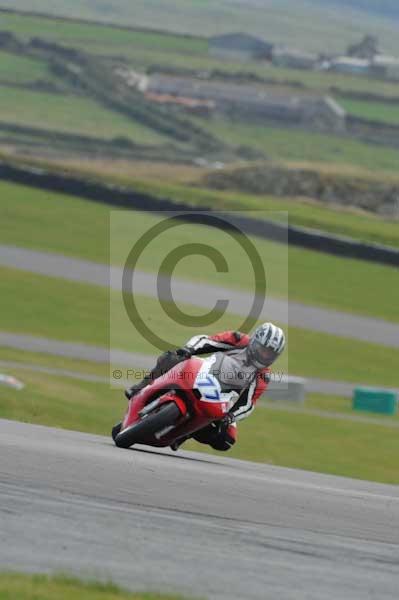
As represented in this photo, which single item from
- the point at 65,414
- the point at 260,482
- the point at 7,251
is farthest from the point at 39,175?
the point at 260,482

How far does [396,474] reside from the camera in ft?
57.5

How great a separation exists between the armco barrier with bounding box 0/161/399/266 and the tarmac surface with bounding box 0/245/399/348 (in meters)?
7.23

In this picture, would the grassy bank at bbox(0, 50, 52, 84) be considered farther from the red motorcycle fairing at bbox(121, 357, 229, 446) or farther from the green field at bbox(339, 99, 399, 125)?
the red motorcycle fairing at bbox(121, 357, 229, 446)

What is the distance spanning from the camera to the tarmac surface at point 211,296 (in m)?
31.7

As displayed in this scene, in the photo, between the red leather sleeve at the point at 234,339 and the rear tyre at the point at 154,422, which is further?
the red leather sleeve at the point at 234,339

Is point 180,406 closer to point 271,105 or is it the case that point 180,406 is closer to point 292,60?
point 271,105

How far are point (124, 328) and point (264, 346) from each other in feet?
62.4

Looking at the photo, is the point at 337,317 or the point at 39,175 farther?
the point at 39,175

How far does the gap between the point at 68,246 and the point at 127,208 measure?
6.52 metres

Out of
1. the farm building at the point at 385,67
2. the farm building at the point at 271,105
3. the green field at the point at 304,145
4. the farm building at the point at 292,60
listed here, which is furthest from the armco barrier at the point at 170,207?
the farm building at the point at 385,67

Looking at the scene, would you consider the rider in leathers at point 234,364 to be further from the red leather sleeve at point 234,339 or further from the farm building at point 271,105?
the farm building at point 271,105

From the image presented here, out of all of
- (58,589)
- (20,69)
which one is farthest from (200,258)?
(20,69)

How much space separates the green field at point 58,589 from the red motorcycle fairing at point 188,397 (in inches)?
187

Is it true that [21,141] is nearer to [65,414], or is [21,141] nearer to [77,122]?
[77,122]
